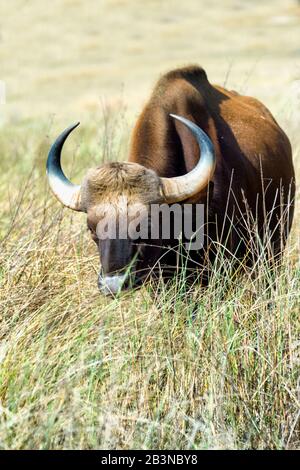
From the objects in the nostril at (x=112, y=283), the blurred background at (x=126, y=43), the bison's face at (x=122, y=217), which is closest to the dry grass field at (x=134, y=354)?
the nostril at (x=112, y=283)

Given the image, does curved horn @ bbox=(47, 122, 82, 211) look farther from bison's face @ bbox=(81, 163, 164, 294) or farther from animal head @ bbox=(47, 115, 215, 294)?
bison's face @ bbox=(81, 163, 164, 294)

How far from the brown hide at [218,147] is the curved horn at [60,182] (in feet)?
2.20

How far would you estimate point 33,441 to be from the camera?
4164 millimetres

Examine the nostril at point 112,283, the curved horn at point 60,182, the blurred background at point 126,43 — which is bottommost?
the blurred background at point 126,43

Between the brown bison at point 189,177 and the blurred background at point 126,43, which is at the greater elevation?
the brown bison at point 189,177

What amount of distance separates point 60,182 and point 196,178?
3.35 ft

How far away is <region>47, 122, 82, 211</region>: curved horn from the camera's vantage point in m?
6.27

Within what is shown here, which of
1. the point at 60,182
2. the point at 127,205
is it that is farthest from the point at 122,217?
the point at 60,182

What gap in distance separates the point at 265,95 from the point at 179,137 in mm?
17534

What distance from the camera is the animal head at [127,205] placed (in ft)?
19.1

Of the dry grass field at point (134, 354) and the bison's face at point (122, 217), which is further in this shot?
the bison's face at point (122, 217)

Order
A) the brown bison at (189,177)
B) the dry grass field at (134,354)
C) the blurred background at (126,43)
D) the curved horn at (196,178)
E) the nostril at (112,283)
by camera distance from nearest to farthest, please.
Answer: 1. the dry grass field at (134,354)
2. the nostril at (112,283)
3. the brown bison at (189,177)
4. the curved horn at (196,178)
5. the blurred background at (126,43)

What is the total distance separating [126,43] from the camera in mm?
62469

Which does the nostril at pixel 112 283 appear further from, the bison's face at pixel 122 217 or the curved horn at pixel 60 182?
the curved horn at pixel 60 182
